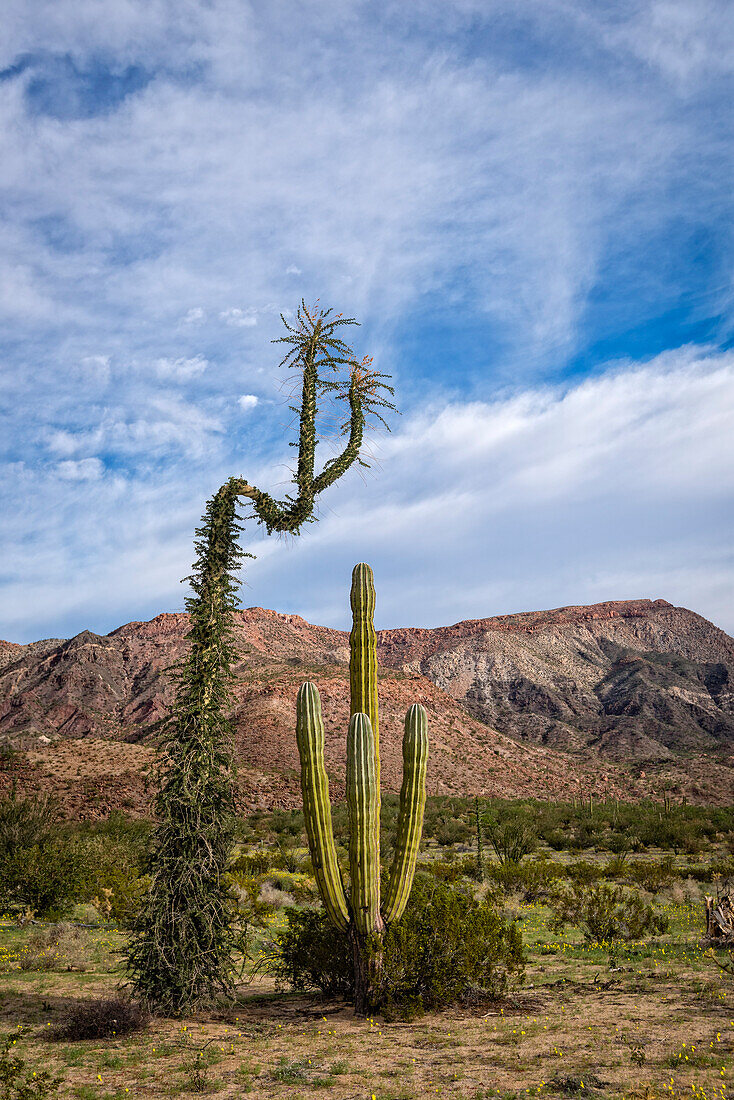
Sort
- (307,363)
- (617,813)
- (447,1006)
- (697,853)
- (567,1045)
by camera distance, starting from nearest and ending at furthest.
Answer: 1. (567,1045)
2. (447,1006)
3. (307,363)
4. (697,853)
5. (617,813)

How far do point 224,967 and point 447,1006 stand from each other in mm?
2451

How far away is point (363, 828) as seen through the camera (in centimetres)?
763

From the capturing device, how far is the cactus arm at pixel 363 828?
751 centimetres

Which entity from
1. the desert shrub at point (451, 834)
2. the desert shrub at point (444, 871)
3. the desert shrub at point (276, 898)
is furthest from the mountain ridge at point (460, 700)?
the desert shrub at point (444, 871)

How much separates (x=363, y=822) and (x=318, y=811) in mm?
531

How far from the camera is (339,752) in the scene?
140 ft

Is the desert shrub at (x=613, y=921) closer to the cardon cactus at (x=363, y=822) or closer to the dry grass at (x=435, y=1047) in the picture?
the dry grass at (x=435, y=1047)

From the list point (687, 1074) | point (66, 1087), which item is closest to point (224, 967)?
point (66, 1087)

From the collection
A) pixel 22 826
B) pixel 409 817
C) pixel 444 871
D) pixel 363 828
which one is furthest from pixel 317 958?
pixel 22 826

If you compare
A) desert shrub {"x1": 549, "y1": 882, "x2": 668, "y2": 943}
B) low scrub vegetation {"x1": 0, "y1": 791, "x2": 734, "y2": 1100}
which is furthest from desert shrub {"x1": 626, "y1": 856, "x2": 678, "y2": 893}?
desert shrub {"x1": 549, "y1": 882, "x2": 668, "y2": 943}

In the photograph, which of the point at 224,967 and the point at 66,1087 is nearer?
the point at 66,1087

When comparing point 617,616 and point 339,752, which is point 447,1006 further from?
point 617,616

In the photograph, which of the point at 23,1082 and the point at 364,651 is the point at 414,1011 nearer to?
the point at 23,1082

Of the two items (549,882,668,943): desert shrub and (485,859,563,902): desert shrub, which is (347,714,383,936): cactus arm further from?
(485,859,563,902): desert shrub
